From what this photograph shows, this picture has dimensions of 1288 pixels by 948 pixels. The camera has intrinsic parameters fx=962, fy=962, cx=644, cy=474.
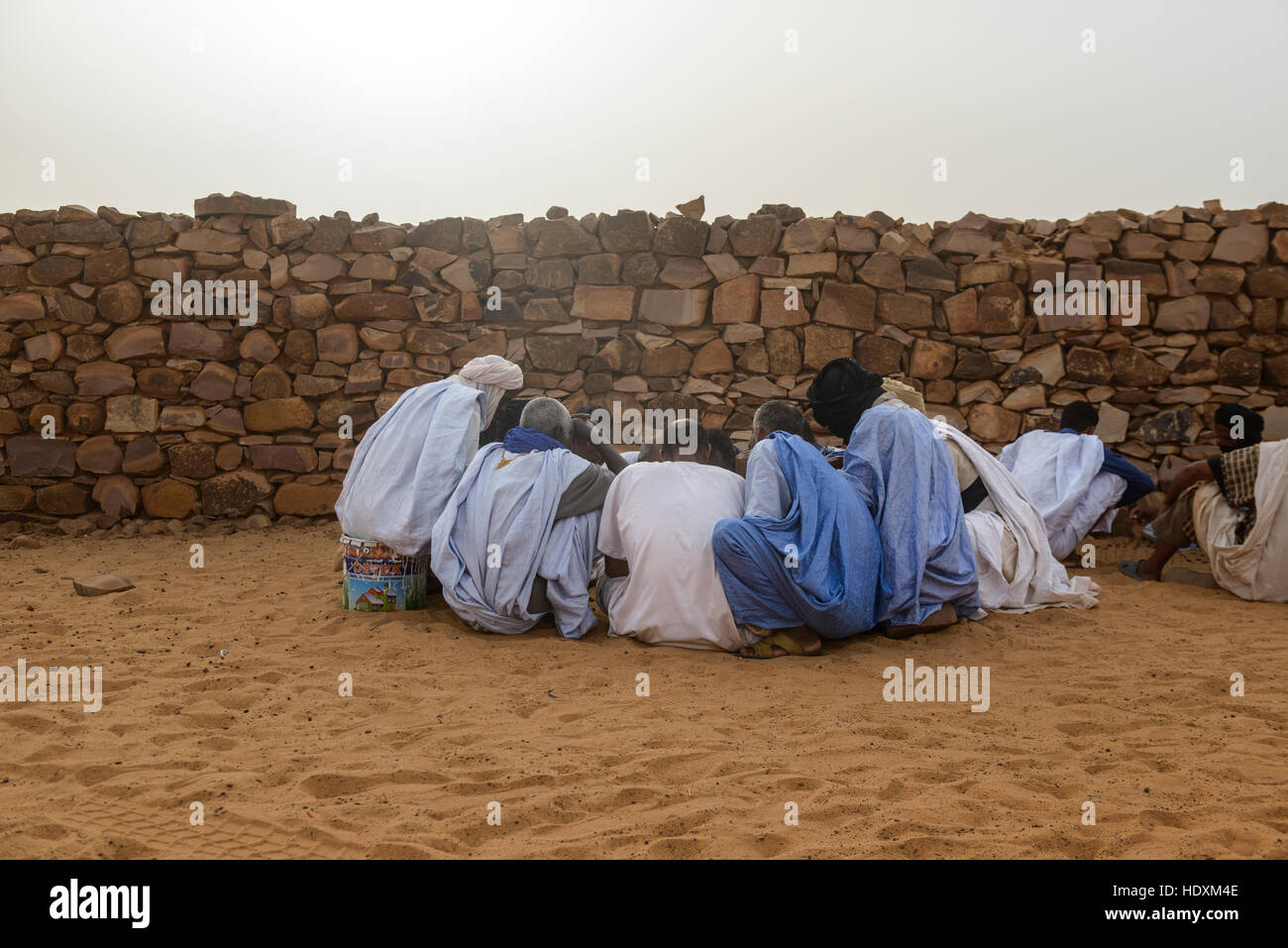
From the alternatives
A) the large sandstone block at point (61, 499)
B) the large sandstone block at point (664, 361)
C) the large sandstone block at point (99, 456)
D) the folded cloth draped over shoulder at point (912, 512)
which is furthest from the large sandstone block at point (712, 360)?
the large sandstone block at point (61, 499)

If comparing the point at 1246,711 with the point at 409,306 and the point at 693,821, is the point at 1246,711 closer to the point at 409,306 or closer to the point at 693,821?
the point at 693,821

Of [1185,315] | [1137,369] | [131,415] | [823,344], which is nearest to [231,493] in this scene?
[131,415]

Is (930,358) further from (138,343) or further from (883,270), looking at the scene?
(138,343)

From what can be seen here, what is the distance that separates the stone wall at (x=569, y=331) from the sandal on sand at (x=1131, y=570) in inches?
67.8

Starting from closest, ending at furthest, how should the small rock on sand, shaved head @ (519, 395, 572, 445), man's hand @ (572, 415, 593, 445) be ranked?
shaved head @ (519, 395, 572, 445) → man's hand @ (572, 415, 593, 445) → the small rock on sand

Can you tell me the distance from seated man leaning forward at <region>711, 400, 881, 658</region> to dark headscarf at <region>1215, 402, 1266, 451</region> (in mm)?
3210

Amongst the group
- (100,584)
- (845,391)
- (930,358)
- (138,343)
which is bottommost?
(100,584)

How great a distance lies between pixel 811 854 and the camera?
2.28m

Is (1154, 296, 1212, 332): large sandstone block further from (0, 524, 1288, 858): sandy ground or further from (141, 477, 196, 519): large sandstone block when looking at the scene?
(141, 477, 196, 519): large sandstone block

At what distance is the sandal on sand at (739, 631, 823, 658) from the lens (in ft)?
13.6

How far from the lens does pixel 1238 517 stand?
5441 mm

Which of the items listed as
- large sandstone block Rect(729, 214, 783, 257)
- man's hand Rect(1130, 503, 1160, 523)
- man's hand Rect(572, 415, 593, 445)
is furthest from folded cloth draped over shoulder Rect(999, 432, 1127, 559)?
man's hand Rect(572, 415, 593, 445)

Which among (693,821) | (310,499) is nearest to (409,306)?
(310,499)

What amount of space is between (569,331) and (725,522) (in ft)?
13.1
